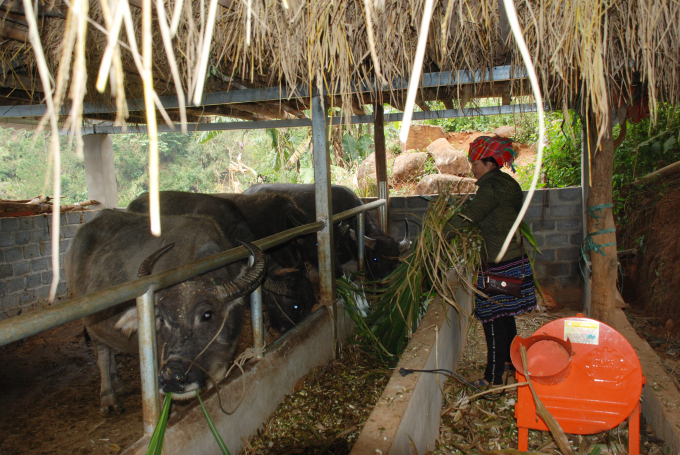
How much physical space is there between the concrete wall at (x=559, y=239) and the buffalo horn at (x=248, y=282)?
377 cm

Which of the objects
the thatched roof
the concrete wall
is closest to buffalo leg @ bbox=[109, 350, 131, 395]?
the thatched roof

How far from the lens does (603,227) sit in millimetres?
3176

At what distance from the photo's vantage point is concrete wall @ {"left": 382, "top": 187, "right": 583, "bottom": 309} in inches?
244

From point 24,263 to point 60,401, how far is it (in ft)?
9.97

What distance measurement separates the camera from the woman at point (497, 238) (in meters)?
3.38

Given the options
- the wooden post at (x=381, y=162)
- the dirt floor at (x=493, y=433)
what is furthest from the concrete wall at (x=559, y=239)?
the dirt floor at (x=493, y=433)

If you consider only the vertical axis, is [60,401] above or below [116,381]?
below

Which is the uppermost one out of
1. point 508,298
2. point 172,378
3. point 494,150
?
point 494,150

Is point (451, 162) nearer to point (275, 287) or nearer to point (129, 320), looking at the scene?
point (275, 287)

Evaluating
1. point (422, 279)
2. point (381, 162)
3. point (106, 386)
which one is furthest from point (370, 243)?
point (106, 386)

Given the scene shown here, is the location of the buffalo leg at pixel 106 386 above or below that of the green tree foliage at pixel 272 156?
below

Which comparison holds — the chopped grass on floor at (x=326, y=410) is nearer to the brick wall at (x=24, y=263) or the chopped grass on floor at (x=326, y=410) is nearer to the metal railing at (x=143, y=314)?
the metal railing at (x=143, y=314)

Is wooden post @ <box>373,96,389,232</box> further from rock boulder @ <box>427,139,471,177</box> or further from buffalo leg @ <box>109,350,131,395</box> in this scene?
rock boulder @ <box>427,139,471,177</box>

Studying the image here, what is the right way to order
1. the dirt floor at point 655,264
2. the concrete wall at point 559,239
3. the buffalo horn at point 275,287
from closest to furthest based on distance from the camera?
1. the dirt floor at point 655,264
2. the buffalo horn at point 275,287
3. the concrete wall at point 559,239
